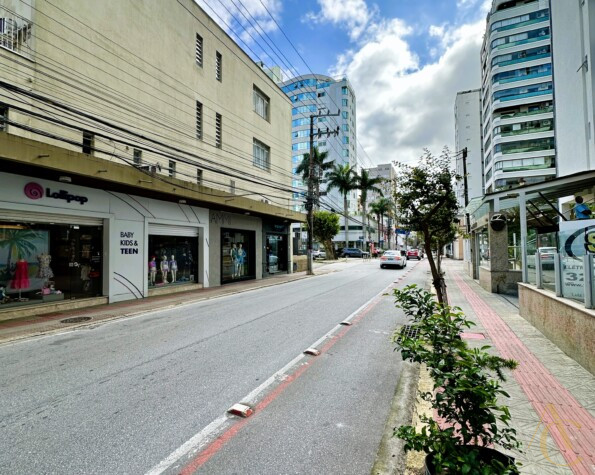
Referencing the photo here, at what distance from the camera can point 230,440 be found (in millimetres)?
3408

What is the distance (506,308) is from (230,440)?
32.3 ft

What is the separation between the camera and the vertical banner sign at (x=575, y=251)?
18.2 ft

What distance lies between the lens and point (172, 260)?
15.6 m

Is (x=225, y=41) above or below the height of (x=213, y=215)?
above

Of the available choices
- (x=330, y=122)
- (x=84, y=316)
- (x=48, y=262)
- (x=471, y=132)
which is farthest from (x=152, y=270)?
(x=471, y=132)

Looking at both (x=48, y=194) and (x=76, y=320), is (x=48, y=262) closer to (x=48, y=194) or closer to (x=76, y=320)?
(x=48, y=194)

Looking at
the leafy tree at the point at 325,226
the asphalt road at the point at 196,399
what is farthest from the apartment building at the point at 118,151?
the leafy tree at the point at 325,226

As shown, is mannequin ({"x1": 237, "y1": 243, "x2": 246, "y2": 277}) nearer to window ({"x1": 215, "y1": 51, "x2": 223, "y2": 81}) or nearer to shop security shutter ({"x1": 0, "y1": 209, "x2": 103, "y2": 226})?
Result: shop security shutter ({"x1": 0, "y1": 209, "x2": 103, "y2": 226})

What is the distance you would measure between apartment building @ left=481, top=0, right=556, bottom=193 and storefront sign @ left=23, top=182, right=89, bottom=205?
55865mm

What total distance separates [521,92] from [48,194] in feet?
208

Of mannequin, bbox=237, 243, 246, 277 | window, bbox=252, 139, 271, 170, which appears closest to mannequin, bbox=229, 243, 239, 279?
mannequin, bbox=237, 243, 246, 277

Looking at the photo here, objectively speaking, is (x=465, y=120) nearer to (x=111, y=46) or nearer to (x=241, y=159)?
(x=241, y=159)

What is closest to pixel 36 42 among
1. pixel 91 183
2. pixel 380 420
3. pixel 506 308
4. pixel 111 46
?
pixel 111 46

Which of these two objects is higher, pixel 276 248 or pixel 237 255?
pixel 276 248
